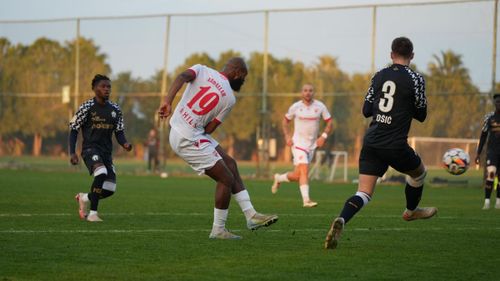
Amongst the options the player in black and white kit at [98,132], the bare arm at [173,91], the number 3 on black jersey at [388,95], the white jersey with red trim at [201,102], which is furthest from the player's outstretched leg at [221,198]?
the player in black and white kit at [98,132]

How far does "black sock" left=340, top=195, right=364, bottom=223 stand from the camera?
9180 millimetres

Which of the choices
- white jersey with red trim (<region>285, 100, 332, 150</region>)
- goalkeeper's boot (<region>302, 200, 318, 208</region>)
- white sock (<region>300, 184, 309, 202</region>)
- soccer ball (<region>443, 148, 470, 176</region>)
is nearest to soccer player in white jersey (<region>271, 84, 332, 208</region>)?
white jersey with red trim (<region>285, 100, 332, 150</region>)

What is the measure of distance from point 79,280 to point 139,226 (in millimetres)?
4619

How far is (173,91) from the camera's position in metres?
9.36

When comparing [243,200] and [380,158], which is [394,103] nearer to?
[380,158]

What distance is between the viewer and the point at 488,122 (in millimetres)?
17266

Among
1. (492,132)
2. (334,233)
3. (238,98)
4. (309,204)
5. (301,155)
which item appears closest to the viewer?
(334,233)

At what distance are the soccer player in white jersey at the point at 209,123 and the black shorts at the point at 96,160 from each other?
2936 millimetres

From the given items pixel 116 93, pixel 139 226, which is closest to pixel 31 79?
pixel 116 93

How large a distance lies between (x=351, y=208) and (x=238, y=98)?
23923 millimetres

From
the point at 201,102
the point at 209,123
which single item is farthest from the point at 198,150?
the point at 201,102

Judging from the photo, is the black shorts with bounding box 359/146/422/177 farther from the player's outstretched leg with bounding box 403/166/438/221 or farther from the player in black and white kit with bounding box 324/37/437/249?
the player's outstretched leg with bounding box 403/166/438/221

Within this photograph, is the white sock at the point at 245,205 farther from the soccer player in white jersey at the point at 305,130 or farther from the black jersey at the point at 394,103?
the soccer player in white jersey at the point at 305,130

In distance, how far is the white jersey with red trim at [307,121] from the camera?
18.0m
